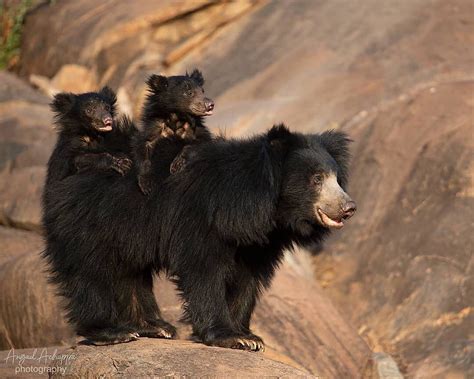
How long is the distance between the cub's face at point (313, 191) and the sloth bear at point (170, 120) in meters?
0.68

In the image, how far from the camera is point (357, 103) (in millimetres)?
11852

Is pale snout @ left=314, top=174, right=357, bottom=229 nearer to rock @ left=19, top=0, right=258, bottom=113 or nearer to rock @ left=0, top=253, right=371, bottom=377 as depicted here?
rock @ left=0, top=253, right=371, bottom=377

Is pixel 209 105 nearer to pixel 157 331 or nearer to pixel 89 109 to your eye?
pixel 89 109

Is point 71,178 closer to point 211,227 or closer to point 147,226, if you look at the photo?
point 147,226

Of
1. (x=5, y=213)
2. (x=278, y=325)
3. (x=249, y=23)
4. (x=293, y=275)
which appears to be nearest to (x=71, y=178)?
(x=278, y=325)

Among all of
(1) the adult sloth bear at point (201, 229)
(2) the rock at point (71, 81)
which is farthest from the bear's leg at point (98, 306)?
(2) the rock at point (71, 81)

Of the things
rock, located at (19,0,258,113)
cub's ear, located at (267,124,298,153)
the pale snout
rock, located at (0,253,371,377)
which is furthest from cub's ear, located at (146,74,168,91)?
rock, located at (19,0,258,113)

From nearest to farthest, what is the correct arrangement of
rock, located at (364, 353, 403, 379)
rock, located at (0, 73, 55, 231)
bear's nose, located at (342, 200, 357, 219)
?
1. bear's nose, located at (342, 200, 357, 219)
2. rock, located at (364, 353, 403, 379)
3. rock, located at (0, 73, 55, 231)

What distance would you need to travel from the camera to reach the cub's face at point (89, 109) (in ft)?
21.4

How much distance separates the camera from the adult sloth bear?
5949 mm

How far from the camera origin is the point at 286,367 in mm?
5527

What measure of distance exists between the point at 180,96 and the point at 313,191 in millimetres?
1174

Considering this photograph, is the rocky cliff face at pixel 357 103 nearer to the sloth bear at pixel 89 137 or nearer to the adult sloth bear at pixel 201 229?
the adult sloth bear at pixel 201 229

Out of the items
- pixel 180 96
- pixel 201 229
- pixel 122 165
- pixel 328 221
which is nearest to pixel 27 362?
pixel 122 165
